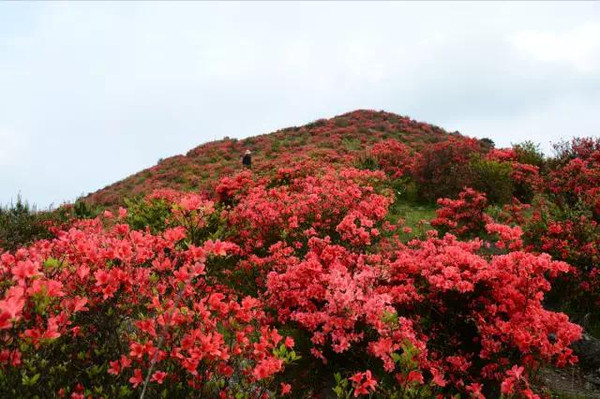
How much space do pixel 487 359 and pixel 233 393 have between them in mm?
2948

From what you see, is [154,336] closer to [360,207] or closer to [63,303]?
[63,303]

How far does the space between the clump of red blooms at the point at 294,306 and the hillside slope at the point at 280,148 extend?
32.0 feet

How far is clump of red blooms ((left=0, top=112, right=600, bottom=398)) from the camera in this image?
2805 millimetres

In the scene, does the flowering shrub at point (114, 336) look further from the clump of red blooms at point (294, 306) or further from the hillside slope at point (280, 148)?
the hillside slope at point (280, 148)

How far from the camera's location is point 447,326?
496 cm

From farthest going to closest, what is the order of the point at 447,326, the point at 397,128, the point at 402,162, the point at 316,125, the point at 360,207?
the point at 316,125 → the point at 397,128 → the point at 402,162 → the point at 360,207 → the point at 447,326

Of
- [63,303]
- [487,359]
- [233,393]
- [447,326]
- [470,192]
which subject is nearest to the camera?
[63,303]

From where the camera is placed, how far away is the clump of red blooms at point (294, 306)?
2.80 meters

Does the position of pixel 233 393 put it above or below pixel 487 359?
above

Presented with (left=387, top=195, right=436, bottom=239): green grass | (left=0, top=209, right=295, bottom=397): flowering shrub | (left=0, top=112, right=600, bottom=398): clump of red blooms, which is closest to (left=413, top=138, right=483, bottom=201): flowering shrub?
(left=387, top=195, right=436, bottom=239): green grass

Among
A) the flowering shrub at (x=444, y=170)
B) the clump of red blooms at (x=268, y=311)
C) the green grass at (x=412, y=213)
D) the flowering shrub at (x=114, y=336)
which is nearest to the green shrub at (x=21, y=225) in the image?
the clump of red blooms at (x=268, y=311)

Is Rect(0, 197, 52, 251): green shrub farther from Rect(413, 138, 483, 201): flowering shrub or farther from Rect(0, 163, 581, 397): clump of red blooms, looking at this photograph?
Rect(413, 138, 483, 201): flowering shrub

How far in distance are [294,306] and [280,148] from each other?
2025cm

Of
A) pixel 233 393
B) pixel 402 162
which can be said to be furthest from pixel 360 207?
pixel 402 162
